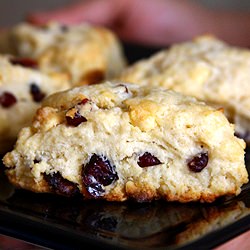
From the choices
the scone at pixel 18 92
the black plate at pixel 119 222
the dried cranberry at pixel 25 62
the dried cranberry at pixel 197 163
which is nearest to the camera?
the black plate at pixel 119 222

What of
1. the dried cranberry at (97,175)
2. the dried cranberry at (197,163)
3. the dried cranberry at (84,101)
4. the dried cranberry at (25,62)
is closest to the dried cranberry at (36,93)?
the dried cranberry at (25,62)

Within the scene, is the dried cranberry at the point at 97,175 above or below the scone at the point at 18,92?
above

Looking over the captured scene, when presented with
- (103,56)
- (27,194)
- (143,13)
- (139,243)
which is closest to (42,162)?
(27,194)

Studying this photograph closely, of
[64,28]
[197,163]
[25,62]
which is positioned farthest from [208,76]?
[64,28]

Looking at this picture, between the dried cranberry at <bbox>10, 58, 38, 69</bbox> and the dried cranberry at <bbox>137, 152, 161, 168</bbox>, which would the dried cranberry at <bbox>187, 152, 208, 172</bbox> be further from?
the dried cranberry at <bbox>10, 58, 38, 69</bbox>

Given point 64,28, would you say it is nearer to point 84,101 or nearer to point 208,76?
point 208,76

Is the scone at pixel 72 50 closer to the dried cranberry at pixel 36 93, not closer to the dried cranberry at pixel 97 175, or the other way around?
the dried cranberry at pixel 36 93

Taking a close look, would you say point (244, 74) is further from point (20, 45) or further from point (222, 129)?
point (20, 45)
